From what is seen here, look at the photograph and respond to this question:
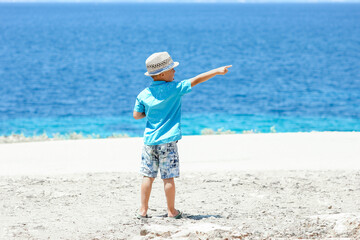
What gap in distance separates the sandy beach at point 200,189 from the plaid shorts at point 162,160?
17.3 inches

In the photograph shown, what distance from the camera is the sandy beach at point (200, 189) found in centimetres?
477

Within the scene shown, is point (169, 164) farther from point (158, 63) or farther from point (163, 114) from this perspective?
point (158, 63)

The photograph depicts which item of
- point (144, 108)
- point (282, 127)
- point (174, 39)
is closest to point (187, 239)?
point (144, 108)

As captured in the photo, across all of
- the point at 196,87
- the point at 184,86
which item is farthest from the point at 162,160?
the point at 196,87

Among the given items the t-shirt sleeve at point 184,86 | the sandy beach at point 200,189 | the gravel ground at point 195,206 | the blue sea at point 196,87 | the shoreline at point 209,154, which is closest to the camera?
the gravel ground at point 195,206

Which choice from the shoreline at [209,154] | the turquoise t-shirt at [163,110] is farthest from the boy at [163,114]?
the shoreline at [209,154]

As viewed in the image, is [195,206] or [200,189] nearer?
[195,206]

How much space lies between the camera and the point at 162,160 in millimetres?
5145

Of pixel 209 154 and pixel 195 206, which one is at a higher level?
pixel 195 206

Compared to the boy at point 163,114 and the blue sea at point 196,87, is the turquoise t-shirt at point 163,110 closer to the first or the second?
the boy at point 163,114

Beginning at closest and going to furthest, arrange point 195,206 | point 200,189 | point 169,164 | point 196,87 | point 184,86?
1. point 184,86
2. point 169,164
3. point 195,206
4. point 200,189
5. point 196,87

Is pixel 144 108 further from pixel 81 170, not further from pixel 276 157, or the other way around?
pixel 276 157

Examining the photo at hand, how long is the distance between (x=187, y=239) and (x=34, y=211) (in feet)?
6.75

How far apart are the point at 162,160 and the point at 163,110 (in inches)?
18.1
